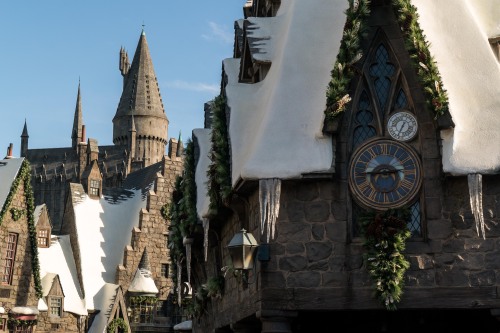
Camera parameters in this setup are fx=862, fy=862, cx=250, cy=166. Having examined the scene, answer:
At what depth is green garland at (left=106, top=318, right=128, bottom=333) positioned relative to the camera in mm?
31906

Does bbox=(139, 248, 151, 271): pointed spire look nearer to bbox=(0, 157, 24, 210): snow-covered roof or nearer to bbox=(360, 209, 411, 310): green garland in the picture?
bbox=(0, 157, 24, 210): snow-covered roof

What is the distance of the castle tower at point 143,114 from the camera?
104812 millimetres

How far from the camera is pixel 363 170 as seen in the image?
1035cm

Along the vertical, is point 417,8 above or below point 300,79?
above

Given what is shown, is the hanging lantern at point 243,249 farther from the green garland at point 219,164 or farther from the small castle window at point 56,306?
the small castle window at point 56,306

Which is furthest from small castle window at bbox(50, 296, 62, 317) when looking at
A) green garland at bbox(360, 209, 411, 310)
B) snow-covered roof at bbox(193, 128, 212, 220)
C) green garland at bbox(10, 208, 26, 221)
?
green garland at bbox(360, 209, 411, 310)

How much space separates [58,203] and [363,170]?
3691 inches

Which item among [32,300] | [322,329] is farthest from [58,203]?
[322,329]

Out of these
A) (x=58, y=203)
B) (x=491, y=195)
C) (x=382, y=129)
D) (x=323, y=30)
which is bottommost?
(x=491, y=195)

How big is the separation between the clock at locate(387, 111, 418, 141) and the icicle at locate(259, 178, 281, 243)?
1.51 m

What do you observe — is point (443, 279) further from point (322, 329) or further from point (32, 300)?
point (32, 300)

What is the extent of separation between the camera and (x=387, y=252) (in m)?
9.95

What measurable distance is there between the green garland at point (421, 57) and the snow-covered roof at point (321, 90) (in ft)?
0.80

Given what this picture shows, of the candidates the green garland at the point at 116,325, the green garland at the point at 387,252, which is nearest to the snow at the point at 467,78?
the green garland at the point at 387,252
